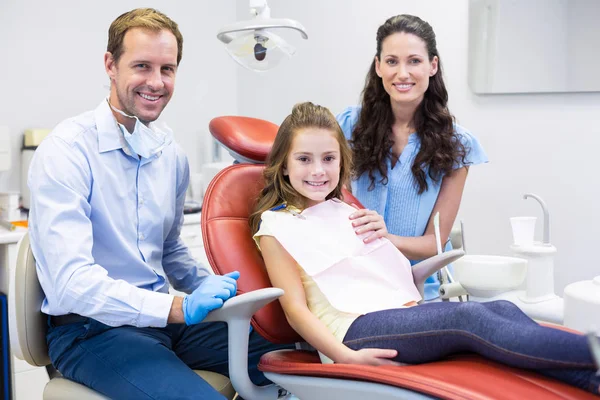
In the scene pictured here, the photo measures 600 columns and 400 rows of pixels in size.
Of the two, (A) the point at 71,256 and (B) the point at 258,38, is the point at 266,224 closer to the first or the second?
(A) the point at 71,256

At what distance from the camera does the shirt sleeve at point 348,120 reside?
6.44ft

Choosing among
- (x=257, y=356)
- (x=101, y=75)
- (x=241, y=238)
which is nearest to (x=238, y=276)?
(x=241, y=238)

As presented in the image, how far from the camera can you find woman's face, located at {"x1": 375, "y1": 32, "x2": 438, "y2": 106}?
1758mm

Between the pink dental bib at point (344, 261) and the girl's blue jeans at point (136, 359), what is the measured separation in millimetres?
281

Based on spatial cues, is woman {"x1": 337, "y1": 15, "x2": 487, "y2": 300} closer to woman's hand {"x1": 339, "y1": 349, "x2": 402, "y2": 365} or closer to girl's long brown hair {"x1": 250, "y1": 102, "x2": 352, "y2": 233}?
girl's long brown hair {"x1": 250, "y1": 102, "x2": 352, "y2": 233}

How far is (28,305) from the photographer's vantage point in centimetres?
132

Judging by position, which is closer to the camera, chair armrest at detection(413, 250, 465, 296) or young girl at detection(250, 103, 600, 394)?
young girl at detection(250, 103, 600, 394)

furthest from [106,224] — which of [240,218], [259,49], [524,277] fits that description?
[524,277]

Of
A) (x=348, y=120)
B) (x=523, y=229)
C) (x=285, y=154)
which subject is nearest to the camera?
(x=285, y=154)

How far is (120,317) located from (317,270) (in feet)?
1.41

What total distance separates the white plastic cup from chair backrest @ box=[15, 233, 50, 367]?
3.76 feet

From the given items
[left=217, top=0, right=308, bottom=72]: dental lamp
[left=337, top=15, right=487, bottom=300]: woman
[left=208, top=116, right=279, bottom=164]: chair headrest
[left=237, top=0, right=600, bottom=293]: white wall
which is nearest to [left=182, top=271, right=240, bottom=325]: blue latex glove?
[left=208, top=116, right=279, bottom=164]: chair headrest

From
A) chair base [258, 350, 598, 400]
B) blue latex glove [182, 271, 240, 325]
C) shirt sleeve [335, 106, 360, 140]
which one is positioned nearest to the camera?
chair base [258, 350, 598, 400]

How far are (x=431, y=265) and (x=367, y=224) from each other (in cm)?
18
